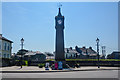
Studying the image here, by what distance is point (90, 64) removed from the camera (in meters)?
46.0

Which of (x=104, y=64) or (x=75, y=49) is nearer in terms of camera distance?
(x=104, y=64)

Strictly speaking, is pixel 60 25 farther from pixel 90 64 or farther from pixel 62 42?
pixel 90 64

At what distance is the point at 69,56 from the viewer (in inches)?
3361

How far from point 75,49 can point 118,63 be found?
47190mm

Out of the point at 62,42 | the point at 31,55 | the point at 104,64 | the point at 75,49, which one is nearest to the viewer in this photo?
the point at 62,42

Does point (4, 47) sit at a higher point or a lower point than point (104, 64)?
higher

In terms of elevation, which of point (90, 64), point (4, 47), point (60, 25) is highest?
point (60, 25)

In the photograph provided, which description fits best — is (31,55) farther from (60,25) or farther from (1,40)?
(60,25)

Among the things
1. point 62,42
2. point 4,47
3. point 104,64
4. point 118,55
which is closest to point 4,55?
point 4,47

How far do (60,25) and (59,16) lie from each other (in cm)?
204

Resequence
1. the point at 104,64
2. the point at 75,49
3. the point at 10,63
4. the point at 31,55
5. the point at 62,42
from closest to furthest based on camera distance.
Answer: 1. the point at 62,42
2. the point at 10,63
3. the point at 104,64
4. the point at 31,55
5. the point at 75,49

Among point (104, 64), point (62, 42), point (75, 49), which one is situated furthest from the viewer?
point (75, 49)

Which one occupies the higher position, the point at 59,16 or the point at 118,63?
the point at 59,16

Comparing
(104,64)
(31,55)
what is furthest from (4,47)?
(31,55)
